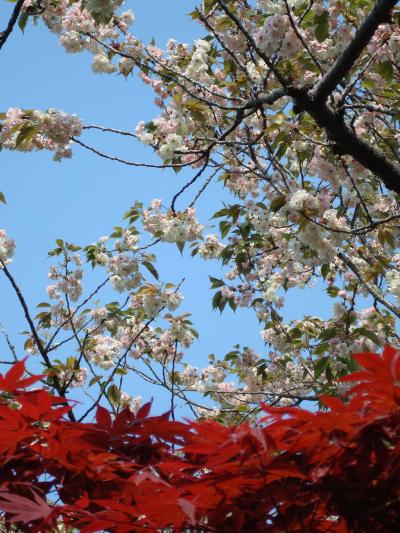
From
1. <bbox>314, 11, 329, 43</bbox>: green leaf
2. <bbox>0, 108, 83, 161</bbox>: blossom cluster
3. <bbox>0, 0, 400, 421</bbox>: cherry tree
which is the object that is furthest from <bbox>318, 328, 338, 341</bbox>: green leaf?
<bbox>0, 108, 83, 161</bbox>: blossom cluster

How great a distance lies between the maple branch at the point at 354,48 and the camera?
220cm

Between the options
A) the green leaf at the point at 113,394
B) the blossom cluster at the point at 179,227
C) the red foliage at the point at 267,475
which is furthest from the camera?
the blossom cluster at the point at 179,227

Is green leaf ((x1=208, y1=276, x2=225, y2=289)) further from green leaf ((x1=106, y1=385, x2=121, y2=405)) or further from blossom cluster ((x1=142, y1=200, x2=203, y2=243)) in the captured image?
green leaf ((x1=106, y1=385, x2=121, y2=405))

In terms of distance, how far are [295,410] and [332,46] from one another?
119 inches

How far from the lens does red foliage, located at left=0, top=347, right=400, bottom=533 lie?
83 centimetres

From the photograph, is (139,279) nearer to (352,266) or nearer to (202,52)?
(352,266)

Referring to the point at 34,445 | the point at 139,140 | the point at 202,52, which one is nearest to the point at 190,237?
the point at 139,140

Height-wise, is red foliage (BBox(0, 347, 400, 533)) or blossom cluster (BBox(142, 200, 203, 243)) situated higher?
blossom cluster (BBox(142, 200, 203, 243))

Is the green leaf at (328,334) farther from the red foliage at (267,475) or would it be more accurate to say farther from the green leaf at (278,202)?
the red foliage at (267,475)

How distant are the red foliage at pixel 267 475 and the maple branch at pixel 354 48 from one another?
1769mm

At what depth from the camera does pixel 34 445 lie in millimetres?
1000

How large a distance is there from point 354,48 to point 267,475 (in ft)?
6.69

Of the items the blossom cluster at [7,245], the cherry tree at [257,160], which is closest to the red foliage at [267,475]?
the cherry tree at [257,160]

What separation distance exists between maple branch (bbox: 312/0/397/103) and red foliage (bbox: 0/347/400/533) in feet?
5.80
